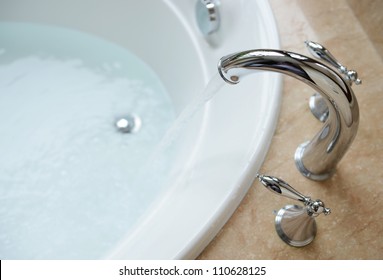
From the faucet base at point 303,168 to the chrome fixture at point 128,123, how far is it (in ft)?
2.01

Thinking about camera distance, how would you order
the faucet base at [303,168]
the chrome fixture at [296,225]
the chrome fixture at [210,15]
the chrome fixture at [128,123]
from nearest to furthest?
the chrome fixture at [296,225] → the faucet base at [303,168] → the chrome fixture at [210,15] → the chrome fixture at [128,123]

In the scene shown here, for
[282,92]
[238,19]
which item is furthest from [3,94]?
[282,92]

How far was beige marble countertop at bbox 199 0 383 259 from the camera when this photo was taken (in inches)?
30.3

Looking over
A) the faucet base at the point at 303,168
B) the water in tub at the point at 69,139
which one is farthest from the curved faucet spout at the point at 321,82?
the water in tub at the point at 69,139

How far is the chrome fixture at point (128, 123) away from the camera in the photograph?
1.34 meters

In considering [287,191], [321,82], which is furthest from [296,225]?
[321,82]

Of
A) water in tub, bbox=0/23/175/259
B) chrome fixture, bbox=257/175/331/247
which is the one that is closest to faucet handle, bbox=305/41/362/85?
chrome fixture, bbox=257/175/331/247

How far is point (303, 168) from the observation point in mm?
843

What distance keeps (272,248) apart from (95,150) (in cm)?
70

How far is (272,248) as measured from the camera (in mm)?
769

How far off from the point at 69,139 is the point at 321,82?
896 millimetres

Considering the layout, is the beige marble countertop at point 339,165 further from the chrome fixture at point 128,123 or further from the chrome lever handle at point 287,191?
the chrome fixture at point 128,123

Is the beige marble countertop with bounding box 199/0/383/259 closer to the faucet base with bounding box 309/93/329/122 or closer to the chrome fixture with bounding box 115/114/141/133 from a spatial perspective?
the faucet base with bounding box 309/93/329/122

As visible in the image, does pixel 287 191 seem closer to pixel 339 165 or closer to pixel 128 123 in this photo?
pixel 339 165
